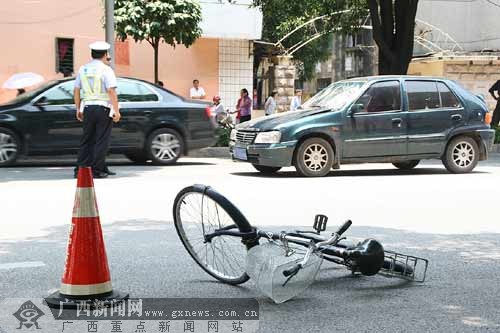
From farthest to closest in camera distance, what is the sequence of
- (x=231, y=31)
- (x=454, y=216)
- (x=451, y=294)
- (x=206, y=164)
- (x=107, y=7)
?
(x=231, y=31) → (x=107, y=7) → (x=206, y=164) → (x=454, y=216) → (x=451, y=294)

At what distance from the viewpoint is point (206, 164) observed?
14.4 meters

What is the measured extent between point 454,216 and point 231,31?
1507cm

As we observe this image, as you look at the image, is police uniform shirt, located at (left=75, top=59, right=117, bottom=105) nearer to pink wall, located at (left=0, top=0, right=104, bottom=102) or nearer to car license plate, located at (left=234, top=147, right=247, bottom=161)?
car license plate, located at (left=234, top=147, right=247, bottom=161)

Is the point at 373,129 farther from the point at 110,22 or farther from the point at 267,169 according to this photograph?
the point at 110,22

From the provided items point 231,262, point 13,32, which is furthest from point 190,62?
point 231,262

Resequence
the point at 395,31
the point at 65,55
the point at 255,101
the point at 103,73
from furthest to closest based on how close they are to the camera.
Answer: the point at 255,101
the point at 65,55
the point at 395,31
the point at 103,73

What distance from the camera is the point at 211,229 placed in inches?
213

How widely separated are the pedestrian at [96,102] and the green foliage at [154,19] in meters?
8.47

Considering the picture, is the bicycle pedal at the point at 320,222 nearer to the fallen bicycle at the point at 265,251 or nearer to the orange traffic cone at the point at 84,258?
the fallen bicycle at the point at 265,251

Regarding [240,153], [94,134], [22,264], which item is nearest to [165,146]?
Result: [240,153]

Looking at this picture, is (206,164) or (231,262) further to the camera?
(206,164)

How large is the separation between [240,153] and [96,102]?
279cm

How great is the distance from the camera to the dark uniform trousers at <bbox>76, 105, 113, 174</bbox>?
10.4m

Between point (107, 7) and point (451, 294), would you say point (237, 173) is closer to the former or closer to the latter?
point (107, 7)
